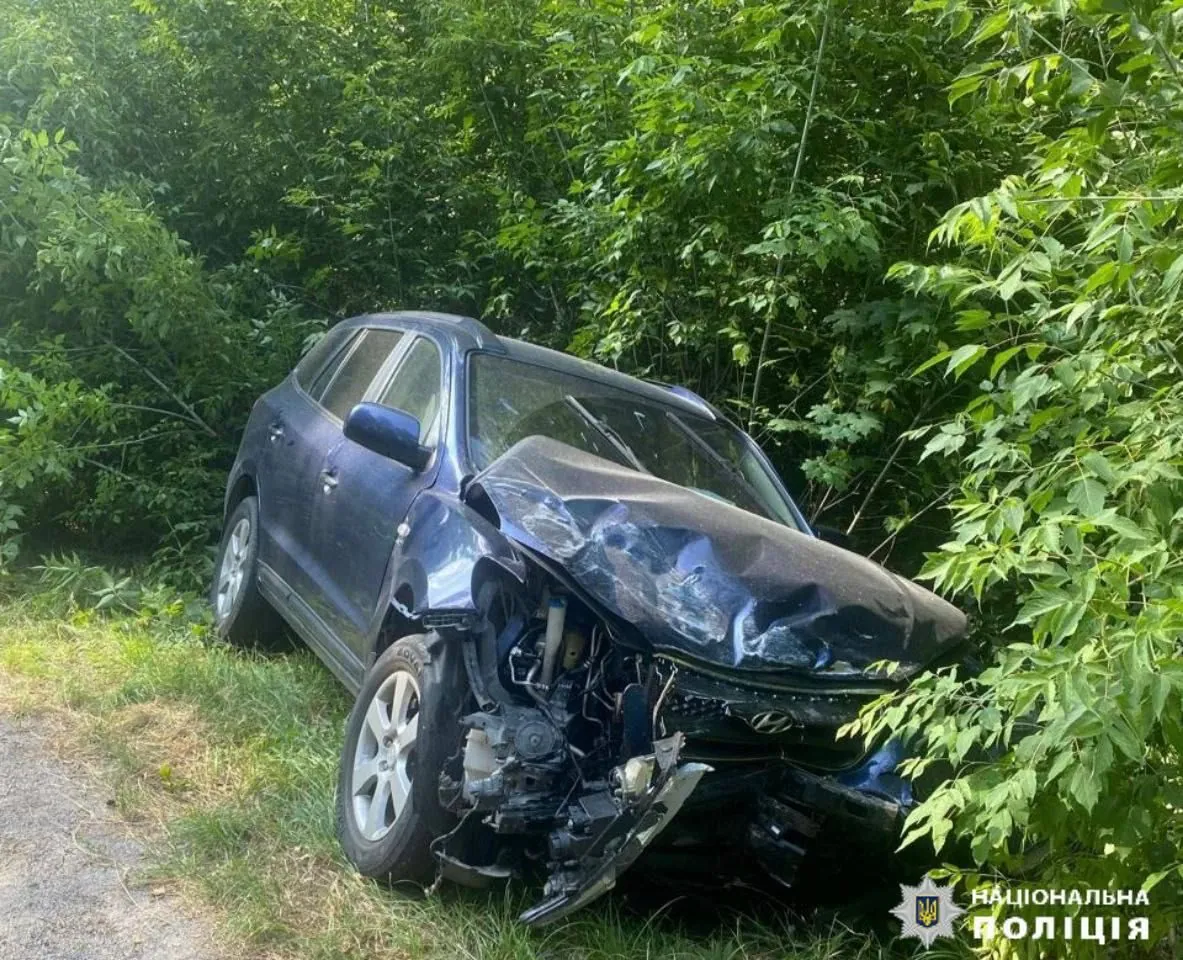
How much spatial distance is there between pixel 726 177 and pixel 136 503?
169 inches

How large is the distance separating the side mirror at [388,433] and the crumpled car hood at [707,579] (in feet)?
1.74

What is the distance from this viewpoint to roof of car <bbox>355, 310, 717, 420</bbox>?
465 centimetres

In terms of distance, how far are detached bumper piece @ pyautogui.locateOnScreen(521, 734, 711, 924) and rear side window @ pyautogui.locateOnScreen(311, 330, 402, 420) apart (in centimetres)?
266

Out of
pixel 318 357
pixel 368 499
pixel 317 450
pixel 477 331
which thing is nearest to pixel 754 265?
pixel 477 331

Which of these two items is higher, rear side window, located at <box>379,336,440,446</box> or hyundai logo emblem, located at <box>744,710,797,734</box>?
rear side window, located at <box>379,336,440,446</box>

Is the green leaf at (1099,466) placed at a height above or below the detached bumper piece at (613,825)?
above

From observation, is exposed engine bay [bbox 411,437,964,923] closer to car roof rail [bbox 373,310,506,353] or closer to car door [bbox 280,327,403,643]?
car roof rail [bbox 373,310,506,353]

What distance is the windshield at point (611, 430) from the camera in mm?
4242

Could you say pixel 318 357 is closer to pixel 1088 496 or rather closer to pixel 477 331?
pixel 477 331

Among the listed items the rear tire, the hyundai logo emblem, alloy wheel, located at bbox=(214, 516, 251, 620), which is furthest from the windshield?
alloy wheel, located at bbox=(214, 516, 251, 620)

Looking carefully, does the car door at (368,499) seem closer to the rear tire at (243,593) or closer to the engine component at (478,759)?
the rear tire at (243,593)

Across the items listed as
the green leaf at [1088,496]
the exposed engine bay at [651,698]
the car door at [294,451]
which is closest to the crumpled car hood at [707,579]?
the exposed engine bay at [651,698]

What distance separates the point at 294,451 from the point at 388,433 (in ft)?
4.59

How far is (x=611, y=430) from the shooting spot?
448 cm
